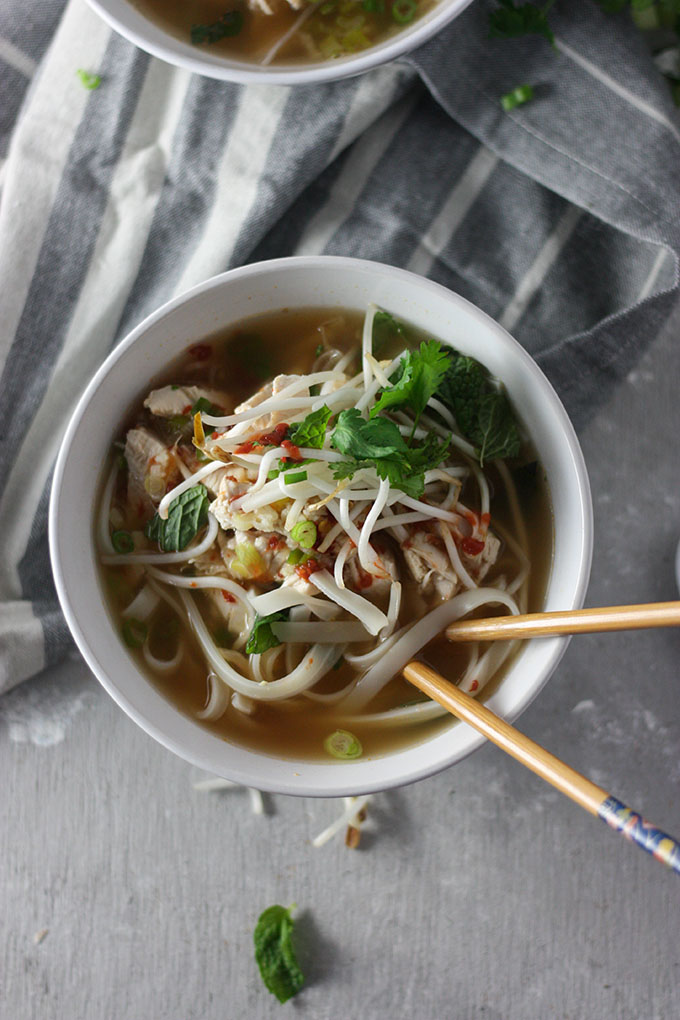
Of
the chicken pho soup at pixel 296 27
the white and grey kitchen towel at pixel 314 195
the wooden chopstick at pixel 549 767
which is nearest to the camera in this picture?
the wooden chopstick at pixel 549 767

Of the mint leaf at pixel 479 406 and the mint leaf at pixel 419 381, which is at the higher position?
the mint leaf at pixel 419 381

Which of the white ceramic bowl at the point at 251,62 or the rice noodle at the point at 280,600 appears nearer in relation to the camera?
the rice noodle at the point at 280,600

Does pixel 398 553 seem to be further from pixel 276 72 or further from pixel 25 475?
pixel 276 72

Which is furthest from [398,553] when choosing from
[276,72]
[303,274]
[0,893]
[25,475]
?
[0,893]

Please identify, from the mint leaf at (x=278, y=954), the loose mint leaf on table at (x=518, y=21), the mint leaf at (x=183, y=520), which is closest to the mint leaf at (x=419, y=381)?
the mint leaf at (x=183, y=520)

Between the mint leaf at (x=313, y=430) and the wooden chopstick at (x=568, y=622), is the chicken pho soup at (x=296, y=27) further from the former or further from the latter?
the wooden chopstick at (x=568, y=622)

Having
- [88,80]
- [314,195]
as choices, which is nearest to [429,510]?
[314,195]

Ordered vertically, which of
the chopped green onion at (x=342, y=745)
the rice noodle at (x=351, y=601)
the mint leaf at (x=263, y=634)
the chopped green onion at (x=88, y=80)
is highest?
the chopped green onion at (x=88, y=80)
